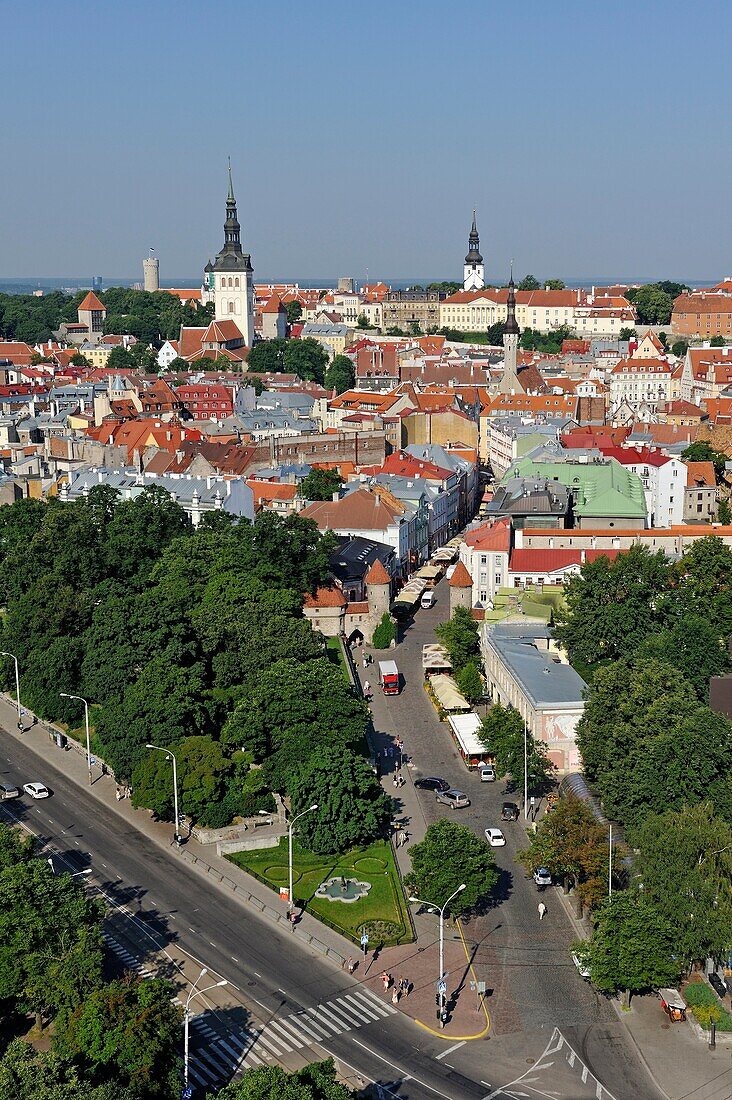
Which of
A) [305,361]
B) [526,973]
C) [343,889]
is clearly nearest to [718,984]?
[526,973]

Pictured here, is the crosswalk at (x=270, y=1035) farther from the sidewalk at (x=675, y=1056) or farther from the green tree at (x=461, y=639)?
the green tree at (x=461, y=639)

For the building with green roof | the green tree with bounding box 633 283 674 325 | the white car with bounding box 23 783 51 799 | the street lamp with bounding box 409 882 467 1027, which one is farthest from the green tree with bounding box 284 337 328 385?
the street lamp with bounding box 409 882 467 1027

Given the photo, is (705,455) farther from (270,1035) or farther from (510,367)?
(270,1035)

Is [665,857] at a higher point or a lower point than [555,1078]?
higher

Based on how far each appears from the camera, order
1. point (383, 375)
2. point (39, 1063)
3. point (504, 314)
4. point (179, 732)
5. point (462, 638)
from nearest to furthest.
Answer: point (39, 1063) → point (179, 732) → point (462, 638) → point (383, 375) → point (504, 314)

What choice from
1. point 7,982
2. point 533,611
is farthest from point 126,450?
point 7,982

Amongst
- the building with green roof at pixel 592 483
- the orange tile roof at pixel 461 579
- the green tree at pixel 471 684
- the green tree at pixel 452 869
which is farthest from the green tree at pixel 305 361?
the green tree at pixel 452 869

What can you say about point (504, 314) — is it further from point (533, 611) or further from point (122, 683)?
point (122, 683)
